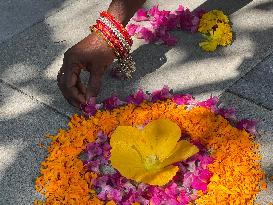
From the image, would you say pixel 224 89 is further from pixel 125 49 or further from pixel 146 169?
pixel 146 169

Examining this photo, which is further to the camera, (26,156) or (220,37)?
(220,37)

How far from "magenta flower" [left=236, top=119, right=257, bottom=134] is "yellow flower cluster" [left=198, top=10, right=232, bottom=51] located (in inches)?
27.6

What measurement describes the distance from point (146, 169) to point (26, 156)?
26.8 inches

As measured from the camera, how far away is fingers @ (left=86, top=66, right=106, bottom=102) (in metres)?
2.74

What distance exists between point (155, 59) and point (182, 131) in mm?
718

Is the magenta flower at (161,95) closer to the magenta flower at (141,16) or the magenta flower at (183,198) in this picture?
the magenta flower at (183,198)

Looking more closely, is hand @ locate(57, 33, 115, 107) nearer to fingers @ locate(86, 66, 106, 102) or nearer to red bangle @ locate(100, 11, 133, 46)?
fingers @ locate(86, 66, 106, 102)

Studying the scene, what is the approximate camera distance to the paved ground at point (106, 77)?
266cm

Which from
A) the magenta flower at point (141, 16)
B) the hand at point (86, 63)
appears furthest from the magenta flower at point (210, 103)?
the magenta flower at point (141, 16)

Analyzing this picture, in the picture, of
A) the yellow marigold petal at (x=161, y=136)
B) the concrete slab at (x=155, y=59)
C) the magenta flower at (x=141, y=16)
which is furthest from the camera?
the magenta flower at (x=141, y=16)

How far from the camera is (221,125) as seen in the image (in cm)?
264

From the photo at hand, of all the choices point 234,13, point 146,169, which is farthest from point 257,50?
point 146,169

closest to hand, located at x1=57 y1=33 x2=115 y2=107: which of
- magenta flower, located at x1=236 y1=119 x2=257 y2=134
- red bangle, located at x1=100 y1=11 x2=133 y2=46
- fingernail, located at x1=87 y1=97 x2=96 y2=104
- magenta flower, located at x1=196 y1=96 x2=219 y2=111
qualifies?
fingernail, located at x1=87 y1=97 x2=96 y2=104

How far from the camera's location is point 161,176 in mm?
2311
